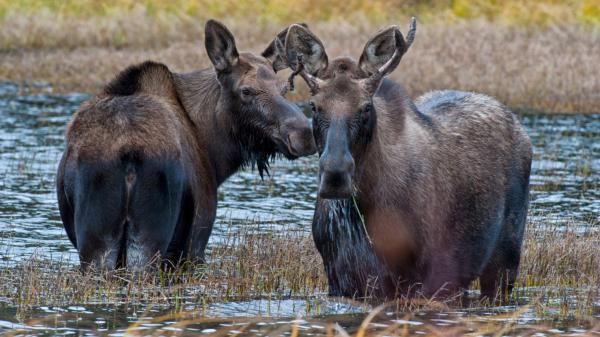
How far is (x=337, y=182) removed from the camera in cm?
671

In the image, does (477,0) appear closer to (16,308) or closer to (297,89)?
(297,89)

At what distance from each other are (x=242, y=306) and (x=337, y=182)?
5.93 ft

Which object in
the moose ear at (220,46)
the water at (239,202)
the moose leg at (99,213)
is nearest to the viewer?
the water at (239,202)

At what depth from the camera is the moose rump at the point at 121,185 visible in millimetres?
8062

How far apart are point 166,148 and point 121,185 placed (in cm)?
45

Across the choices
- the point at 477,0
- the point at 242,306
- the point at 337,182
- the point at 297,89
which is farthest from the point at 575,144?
the point at 477,0

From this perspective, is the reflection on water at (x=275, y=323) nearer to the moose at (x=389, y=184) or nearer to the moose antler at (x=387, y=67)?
the moose at (x=389, y=184)

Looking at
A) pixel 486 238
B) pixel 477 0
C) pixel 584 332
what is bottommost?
pixel 584 332

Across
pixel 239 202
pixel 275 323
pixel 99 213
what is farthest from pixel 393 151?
pixel 239 202

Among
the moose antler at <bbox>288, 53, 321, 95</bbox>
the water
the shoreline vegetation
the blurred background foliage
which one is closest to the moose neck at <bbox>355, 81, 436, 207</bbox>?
the moose antler at <bbox>288, 53, 321, 95</bbox>

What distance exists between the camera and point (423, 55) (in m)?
24.4

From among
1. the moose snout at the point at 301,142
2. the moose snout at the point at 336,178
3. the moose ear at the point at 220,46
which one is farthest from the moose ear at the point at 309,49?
the moose ear at the point at 220,46

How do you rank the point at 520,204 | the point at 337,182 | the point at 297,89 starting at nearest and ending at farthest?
the point at 337,182
the point at 520,204
the point at 297,89

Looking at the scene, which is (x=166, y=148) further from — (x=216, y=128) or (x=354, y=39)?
(x=354, y=39)
